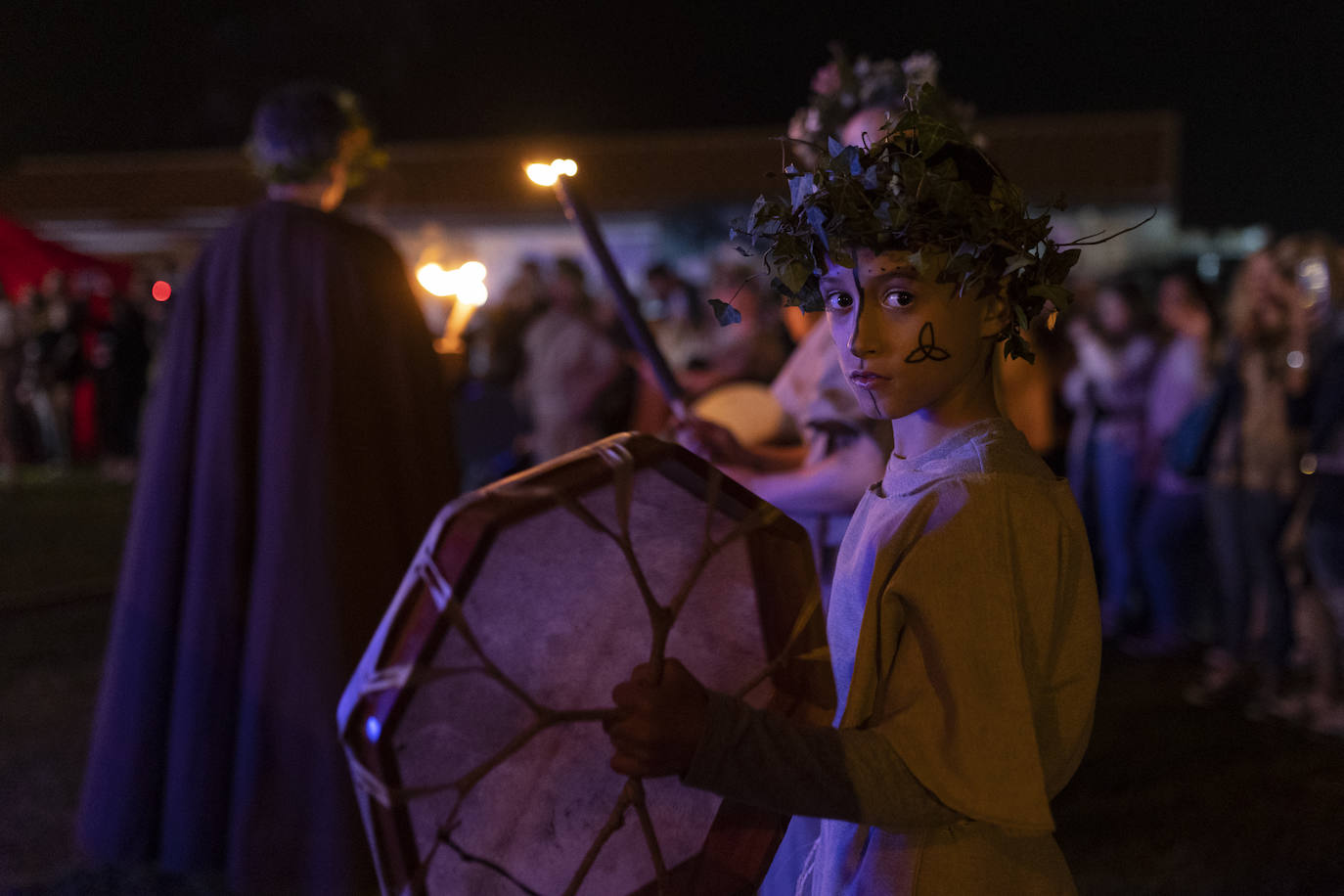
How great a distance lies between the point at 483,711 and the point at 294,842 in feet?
7.03

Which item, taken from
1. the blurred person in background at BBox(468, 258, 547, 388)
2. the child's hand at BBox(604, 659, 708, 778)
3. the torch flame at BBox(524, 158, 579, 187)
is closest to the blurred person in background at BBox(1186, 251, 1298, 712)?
the torch flame at BBox(524, 158, 579, 187)

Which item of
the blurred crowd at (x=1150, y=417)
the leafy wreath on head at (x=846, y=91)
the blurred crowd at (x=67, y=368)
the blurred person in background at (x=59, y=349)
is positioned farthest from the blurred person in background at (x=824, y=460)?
the blurred person in background at (x=59, y=349)

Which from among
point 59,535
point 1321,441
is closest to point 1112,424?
point 1321,441

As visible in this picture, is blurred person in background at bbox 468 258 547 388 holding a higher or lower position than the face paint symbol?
lower

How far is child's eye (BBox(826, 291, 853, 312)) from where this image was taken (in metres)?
1.29

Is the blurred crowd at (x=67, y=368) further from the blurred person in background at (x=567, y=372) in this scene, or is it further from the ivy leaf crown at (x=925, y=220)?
the ivy leaf crown at (x=925, y=220)

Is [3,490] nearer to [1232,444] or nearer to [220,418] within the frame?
[220,418]

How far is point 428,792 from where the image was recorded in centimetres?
128

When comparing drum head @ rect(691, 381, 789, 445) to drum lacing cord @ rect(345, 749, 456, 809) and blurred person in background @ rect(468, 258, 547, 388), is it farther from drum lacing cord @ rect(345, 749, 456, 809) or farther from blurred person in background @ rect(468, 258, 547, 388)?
blurred person in background @ rect(468, 258, 547, 388)

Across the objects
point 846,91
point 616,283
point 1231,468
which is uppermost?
point 846,91

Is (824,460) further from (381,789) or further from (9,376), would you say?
(9,376)

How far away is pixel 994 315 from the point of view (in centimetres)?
129

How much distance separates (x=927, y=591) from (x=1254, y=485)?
500cm

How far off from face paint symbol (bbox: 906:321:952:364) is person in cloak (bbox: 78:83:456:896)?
2.32 metres
